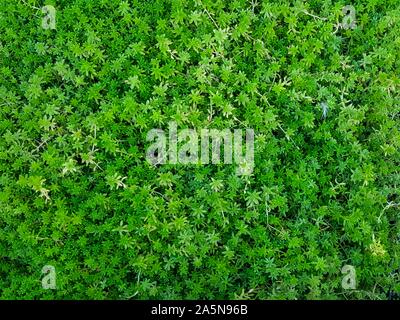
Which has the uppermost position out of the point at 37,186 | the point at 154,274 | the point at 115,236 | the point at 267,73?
the point at 267,73

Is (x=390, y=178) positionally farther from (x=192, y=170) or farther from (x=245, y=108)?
(x=192, y=170)

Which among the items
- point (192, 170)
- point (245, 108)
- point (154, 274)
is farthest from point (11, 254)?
point (245, 108)

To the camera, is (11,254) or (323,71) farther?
(323,71)

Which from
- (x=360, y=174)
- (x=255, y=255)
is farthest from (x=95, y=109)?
(x=360, y=174)

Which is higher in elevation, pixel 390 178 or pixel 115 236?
pixel 390 178

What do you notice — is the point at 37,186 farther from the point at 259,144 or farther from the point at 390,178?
the point at 390,178

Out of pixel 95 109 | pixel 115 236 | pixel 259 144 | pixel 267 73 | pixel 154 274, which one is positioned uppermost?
pixel 267 73
